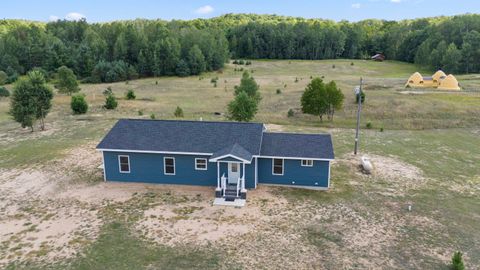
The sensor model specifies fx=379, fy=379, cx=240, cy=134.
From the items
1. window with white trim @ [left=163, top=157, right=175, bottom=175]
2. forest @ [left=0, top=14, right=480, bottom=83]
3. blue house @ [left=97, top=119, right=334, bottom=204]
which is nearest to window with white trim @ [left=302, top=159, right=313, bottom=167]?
blue house @ [left=97, top=119, right=334, bottom=204]

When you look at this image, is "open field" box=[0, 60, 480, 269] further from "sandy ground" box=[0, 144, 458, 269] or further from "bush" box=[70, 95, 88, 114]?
"bush" box=[70, 95, 88, 114]

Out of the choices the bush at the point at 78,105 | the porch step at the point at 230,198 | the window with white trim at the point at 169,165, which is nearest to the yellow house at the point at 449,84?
the porch step at the point at 230,198

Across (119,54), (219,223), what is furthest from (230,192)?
(119,54)

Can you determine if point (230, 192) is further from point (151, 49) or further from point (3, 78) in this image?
point (151, 49)

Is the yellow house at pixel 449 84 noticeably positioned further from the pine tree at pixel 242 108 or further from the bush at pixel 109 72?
the bush at pixel 109 72

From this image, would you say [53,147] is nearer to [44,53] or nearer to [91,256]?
[91,256]

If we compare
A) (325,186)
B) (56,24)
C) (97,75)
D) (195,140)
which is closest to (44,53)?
(97,75)
